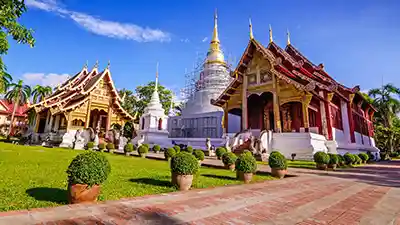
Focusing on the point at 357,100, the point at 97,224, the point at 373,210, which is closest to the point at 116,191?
the point at 97,224

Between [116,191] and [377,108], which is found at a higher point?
[377,108]

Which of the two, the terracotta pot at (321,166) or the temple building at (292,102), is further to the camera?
the temple building at (292,102)

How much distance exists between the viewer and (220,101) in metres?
24.2

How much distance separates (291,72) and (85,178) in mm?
19976

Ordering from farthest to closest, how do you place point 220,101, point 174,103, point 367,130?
1. point 174,103
2. point 367,130
3. point 220,101

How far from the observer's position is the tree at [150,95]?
146ft

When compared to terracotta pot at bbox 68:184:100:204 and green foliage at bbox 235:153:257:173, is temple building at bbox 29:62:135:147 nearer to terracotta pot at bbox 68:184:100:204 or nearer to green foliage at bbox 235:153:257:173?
green foliage at bbox 235:153:257:173

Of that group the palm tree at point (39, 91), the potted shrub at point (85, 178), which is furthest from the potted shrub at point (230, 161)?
the palm tree at point (39, 91)

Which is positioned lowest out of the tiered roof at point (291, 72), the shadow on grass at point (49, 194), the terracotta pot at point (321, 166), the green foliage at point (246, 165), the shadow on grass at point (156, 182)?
the shadow on grass at point (49, 194)

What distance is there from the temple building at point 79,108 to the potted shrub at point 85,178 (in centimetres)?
2010

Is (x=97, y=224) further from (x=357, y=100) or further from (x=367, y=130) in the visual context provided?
(x=367, y=130)

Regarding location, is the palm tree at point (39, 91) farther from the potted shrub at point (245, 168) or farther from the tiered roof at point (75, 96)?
the potted shrub at point (245, 168)

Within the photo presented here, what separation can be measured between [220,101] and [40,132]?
21727mm

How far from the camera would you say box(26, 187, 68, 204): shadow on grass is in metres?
4.15
